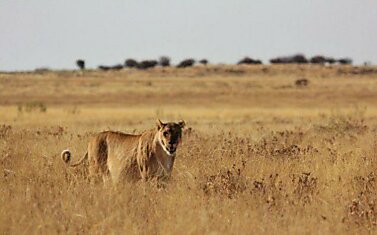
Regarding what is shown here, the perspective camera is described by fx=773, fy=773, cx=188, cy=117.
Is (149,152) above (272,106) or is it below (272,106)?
above

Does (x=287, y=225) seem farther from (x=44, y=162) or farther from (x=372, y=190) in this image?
(x=44, y=162)

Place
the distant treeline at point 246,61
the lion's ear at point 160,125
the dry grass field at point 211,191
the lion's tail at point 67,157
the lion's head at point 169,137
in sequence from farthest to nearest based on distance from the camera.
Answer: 1. the distant treeline at point 246,61
2. the lion's tail at point 67,157
3. the lion's ear at point 160,125
4. the lion's head at point 169,137
5. the dry grass field at point 211,191

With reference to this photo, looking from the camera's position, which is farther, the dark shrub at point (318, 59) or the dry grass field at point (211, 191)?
the dark shrub at point (318, 59)

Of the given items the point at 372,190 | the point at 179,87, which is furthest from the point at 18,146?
the point at 179,87

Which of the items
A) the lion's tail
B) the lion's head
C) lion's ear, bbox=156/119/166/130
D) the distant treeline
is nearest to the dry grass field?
the lion's tail

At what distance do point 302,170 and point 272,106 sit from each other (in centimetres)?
3732

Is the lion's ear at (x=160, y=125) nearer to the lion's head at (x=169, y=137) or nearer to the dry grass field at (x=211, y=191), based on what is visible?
the lion's head at (x=169, y=137)

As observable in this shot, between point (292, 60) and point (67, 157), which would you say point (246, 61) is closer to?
point (292, 60)

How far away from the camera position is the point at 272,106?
48.3 meters

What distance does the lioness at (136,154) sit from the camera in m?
9.86

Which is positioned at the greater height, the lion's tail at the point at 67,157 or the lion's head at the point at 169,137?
the lion's head at the point at 169,137

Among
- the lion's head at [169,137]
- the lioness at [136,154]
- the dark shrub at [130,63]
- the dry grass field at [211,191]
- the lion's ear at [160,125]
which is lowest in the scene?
the dark shrub at [130,63]

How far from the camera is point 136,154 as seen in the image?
1027 cm

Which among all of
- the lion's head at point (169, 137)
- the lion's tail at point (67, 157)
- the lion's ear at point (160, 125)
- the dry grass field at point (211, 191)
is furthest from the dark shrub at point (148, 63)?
the lion's head at point (169, 137)
